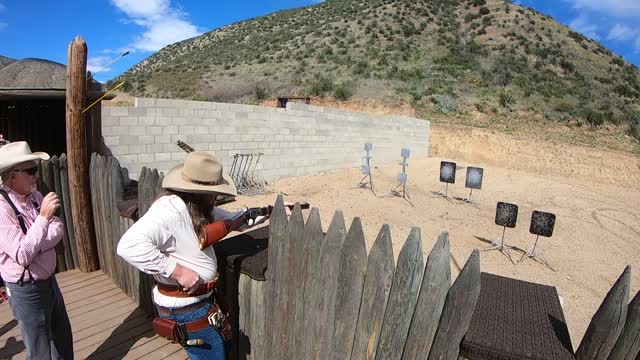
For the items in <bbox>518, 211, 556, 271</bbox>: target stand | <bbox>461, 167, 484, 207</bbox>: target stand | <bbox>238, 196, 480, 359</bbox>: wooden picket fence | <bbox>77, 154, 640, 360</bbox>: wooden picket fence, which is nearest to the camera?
<bbox>77, 154, 640, 360</bbox>: wooden picket fence

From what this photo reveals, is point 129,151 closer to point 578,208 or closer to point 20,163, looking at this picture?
point 20,163

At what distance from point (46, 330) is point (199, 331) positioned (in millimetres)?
1123

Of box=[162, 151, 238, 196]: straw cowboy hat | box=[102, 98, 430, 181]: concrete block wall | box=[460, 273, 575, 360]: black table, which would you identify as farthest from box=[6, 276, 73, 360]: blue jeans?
box=[102, 98, 430, 181]: concrete block wall

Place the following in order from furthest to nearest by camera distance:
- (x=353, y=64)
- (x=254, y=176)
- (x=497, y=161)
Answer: (x=353, y=64)
(x=497, y=161)
(x=254, y=176)

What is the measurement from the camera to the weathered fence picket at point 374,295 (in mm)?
1830

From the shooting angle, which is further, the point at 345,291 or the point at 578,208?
the point at 578,208

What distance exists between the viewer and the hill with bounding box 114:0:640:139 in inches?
967

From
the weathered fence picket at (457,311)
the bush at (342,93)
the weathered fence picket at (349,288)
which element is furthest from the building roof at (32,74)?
the bush at (342,93)

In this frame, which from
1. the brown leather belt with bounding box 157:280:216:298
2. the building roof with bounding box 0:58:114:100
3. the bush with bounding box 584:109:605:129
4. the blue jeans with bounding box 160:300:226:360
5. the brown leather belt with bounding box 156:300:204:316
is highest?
the bush with bounding box 584:109:605:129

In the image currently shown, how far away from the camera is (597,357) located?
4.80 ft

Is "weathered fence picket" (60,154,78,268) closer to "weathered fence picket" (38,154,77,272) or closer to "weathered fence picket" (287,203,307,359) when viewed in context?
"weathered fence picket" (38,154,77,272)

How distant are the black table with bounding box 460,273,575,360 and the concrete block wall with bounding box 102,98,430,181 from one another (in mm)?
7926

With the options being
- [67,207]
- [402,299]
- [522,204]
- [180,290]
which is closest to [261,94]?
[522,204]

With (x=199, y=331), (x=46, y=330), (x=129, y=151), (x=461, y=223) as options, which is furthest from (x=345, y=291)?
(x=461, y=223)
